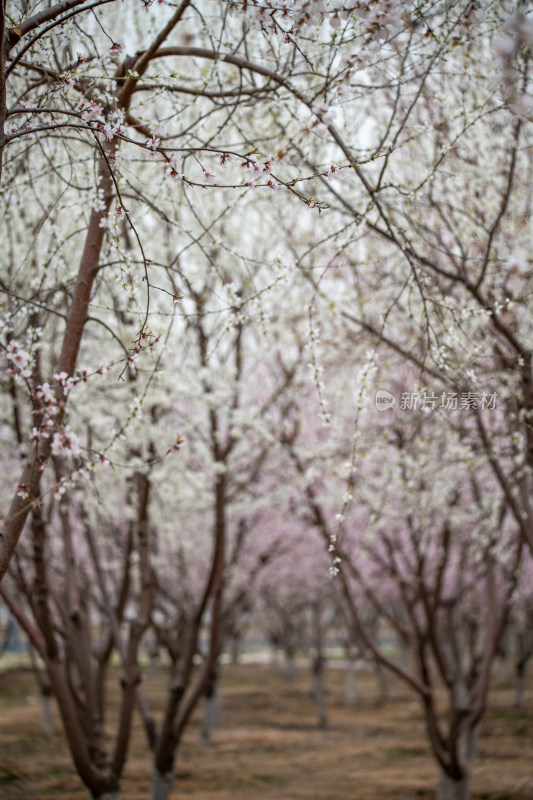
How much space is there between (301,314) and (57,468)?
4.72 meters

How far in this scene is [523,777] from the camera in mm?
11508

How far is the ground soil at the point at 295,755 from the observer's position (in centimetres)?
1065

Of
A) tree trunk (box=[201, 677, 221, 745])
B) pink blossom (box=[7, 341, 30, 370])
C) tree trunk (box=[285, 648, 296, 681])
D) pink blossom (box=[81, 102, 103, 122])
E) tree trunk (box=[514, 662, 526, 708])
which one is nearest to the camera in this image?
pink blossom (box=[81, 102, 103, 122])

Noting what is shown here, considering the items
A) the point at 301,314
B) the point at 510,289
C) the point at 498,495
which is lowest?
the point at 498,495

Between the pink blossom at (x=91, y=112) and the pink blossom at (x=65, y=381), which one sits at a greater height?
the pink blossom at (x=91, y=112)

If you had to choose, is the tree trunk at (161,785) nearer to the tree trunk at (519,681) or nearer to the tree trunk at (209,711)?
the tree trunk at (209,711)

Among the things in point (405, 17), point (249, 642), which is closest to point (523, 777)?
point (405, 17)

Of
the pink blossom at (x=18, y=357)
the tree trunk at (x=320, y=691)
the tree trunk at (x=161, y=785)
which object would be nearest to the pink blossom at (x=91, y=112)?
the pink blossom at (x=18, y=357)

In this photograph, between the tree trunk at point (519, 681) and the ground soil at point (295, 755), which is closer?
the ground soil at point (295, 755)

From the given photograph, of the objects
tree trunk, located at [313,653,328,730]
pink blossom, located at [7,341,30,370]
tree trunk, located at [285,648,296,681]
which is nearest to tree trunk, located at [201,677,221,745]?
tree trunk, located at [313,653,328,730]

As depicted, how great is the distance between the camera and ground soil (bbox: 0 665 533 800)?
10648mm

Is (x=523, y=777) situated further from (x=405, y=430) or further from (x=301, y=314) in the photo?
(x=301, y=314)

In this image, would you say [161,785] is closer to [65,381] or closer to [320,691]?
[65,381]

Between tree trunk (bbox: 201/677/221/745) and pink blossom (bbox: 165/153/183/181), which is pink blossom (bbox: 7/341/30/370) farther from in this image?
tree trunk (bbox: 201/677/221/745)
